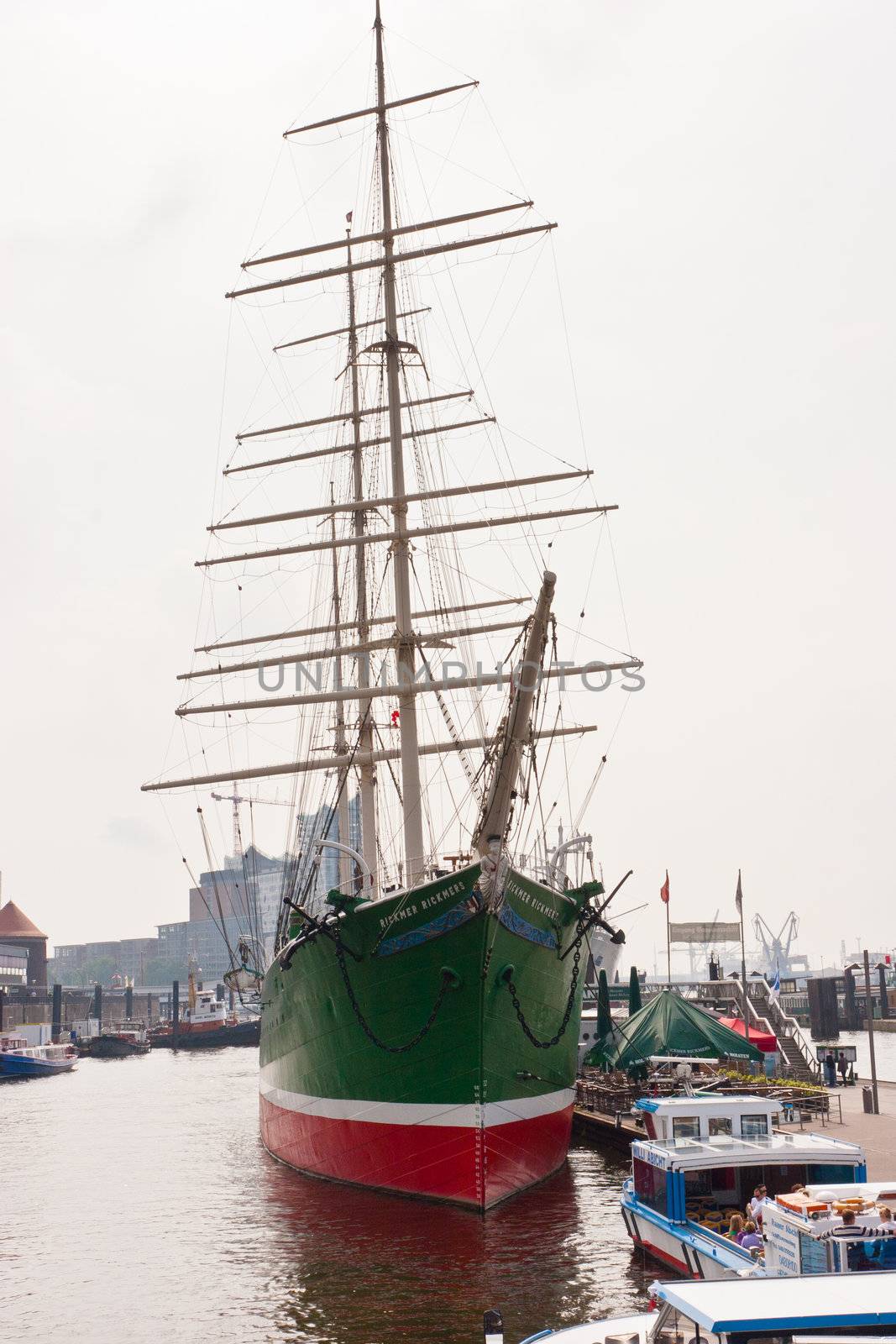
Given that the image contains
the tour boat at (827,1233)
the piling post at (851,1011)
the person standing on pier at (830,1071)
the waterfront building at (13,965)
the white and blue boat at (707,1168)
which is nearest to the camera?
the tour boat at (827,1233)

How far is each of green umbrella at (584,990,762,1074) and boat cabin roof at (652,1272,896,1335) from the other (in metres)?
19.7

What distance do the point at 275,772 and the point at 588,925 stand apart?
13.0 metres

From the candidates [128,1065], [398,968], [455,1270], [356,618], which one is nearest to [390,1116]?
[398,968]

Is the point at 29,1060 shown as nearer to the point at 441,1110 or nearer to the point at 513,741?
the point at 441,1110

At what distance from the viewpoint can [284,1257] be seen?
20188 millimetres

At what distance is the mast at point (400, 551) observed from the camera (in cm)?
2875

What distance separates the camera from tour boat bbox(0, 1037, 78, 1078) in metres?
77.8

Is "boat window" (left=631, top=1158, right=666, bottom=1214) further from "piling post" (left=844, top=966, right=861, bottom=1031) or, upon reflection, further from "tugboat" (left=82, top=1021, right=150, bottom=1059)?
"tugboat" (left=82, top=1021, right=150, bottom=1059)

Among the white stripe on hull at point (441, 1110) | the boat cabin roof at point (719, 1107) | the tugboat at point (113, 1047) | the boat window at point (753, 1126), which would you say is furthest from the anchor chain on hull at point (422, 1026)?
the tugboat at point (113, 1047)

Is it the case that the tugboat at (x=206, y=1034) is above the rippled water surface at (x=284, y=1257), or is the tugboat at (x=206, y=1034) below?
below

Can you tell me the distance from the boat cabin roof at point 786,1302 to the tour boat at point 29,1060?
76625mm

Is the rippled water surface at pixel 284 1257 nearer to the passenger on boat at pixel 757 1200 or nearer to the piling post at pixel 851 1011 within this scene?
the passenger on boat at pixel 757 1200

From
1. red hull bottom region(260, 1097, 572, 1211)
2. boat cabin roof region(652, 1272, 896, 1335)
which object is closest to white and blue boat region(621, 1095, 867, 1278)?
red hull bottom region(260, 1097, 572, 1211)

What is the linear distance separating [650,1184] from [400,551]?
1795 cm
